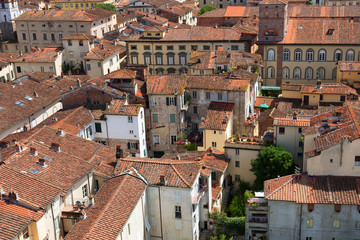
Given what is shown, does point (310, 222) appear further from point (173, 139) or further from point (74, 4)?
point (74, 4)

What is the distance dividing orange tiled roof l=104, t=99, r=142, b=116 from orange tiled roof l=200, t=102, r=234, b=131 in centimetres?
902

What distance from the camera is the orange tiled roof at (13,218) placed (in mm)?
34312

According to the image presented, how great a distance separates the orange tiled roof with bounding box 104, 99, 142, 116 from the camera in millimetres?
59844

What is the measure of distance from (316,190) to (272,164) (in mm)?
7409

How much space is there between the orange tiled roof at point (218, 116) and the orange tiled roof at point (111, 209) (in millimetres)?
18829

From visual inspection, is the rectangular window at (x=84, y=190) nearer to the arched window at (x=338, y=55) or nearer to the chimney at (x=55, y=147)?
the chimney at (x=55, y=147)

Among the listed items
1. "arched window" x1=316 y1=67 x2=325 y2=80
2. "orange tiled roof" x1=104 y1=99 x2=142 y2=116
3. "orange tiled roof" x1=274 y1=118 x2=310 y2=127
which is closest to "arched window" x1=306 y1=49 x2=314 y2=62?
"arched window" x1=316 y1=67 x2=325 y2=80

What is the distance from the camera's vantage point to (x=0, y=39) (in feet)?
388

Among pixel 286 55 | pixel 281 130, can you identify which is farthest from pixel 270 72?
pixel 281 130

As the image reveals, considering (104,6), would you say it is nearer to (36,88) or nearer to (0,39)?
(0,39)

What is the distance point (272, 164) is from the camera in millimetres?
51219

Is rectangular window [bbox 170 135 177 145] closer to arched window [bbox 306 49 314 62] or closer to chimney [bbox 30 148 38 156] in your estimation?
chimney [bbox 30 148 38 156]

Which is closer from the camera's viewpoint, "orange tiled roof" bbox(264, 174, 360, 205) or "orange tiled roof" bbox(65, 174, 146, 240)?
"orange tiled roof" bbox(65, 174, 146, 240)

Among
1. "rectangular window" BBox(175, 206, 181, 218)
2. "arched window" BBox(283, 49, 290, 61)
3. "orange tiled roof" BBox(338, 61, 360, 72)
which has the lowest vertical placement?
"rectangular window" BBox(175, 206, 181, 218)
